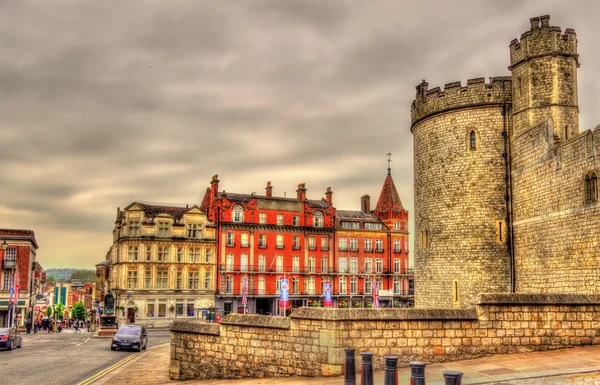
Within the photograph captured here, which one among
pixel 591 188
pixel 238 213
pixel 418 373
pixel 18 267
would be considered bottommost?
pixel 418 373

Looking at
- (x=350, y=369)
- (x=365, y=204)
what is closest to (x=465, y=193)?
(x=350, y=369)

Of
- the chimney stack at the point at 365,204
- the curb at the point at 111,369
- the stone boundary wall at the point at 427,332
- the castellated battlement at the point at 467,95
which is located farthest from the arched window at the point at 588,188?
the chimney stack at the point at 365,204

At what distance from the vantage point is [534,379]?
35.2 ft

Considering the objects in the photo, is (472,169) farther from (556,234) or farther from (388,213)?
(388,213)

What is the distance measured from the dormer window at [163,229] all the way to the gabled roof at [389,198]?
2564 cm

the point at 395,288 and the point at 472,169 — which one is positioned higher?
the point at 472,169

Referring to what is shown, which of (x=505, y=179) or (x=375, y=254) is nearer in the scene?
(x=505, y=179)

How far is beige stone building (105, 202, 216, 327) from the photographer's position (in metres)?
59.9

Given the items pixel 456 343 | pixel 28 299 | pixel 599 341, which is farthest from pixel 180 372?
pixel 28 299

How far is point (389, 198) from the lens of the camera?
73.1 m

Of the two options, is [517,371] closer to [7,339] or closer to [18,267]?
[7,339]

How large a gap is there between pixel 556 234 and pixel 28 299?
2274 inches

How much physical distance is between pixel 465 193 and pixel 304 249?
1737 inches

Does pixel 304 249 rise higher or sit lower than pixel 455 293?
higher
